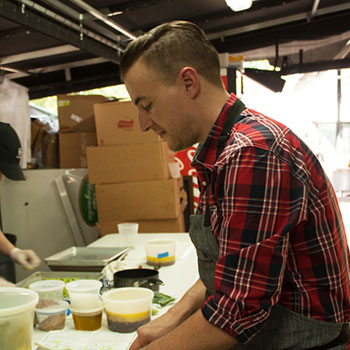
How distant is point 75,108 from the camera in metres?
4.33

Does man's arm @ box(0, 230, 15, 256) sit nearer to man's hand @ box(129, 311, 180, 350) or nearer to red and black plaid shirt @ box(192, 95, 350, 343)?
man's hand @ box(129, 311, 180, 350)

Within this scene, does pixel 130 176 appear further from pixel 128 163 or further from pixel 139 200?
pixel 139 200

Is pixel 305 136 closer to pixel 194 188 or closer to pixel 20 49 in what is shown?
pixel 194 188

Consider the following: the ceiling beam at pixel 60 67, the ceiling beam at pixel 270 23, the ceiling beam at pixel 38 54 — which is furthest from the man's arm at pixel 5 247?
the ceiling beam at pixel 270 23

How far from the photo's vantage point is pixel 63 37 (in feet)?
10.9

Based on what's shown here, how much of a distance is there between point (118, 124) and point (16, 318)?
274 centimetres

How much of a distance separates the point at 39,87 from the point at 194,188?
2186mm

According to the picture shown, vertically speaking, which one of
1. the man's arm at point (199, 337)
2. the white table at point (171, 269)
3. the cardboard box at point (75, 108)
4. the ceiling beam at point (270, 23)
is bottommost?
the white table at point (171, 269)

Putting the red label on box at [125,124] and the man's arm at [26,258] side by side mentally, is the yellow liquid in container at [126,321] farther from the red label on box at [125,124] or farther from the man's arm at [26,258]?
the red label on box at [125,124]

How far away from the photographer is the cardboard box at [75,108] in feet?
14.1

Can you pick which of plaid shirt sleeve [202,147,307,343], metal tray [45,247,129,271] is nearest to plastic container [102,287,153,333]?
plaid shirt sleeve [202,147,307,343]

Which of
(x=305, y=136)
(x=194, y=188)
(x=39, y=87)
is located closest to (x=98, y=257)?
(x=194, y=188)

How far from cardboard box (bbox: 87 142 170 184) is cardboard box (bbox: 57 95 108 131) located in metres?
0.71

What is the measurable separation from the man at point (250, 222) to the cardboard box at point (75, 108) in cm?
325
